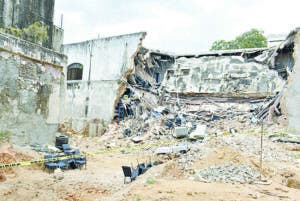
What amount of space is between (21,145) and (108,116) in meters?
9.33

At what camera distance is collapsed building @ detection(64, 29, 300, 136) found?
17688mm

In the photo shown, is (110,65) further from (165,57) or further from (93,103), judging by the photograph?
(165,57)

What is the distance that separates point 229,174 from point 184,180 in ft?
3.64

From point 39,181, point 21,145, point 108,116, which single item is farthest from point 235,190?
point 108,116

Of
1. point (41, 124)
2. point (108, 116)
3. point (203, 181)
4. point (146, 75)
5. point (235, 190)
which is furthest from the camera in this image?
point (146, 75)

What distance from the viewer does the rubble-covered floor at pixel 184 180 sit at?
20.7ft

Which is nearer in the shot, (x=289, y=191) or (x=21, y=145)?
(x=289, y=191)

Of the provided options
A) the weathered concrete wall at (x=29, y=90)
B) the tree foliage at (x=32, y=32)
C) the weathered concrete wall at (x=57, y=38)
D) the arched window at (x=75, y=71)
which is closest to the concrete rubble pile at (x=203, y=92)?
the arched window at (x=75, y=71)

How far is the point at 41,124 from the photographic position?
33.1 ft

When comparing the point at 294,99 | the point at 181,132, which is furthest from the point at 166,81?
the point at 294,99

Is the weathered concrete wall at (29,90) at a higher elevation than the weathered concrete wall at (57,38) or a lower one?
lower

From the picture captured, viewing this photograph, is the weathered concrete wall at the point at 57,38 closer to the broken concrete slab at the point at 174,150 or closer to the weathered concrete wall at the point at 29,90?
the weathered concrete wall at the point at 29,90

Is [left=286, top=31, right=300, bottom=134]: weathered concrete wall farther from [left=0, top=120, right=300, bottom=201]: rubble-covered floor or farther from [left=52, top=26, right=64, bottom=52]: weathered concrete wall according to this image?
[left=52, top=26, right=64, bottom=52]: weathered concrete wall

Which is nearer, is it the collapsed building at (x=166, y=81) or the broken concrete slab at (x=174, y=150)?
the broken concrete slab at (x=174, y=150)
